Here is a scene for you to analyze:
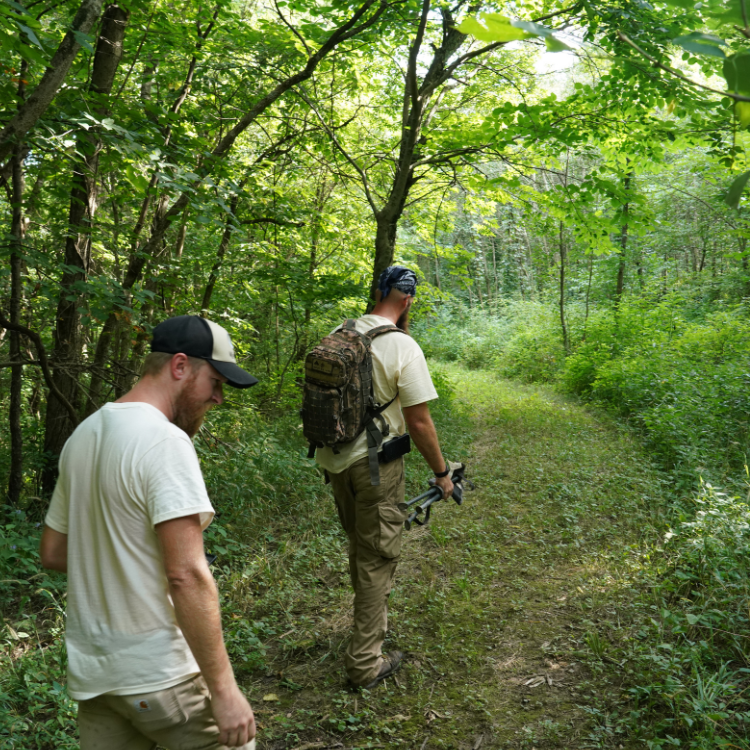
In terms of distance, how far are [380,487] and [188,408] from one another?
6.03 ft

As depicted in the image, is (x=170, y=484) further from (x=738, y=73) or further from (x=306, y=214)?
(x=306, y=214)

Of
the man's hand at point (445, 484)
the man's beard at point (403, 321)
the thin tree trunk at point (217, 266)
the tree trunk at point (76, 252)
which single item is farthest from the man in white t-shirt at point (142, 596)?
the thin tree trunk at point (217, 266)

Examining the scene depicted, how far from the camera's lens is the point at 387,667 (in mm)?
3602

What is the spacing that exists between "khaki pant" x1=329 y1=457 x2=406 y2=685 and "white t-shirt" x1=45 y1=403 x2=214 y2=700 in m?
1.86

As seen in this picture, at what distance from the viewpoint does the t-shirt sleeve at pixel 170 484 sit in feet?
5.23

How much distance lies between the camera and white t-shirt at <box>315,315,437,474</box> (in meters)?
3.45

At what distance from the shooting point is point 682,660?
318 cm

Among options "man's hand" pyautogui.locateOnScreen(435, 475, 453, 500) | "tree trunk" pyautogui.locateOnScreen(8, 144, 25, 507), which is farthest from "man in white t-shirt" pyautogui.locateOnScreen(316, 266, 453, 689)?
"tree trunk" pyautogui.locateOnScreen(8, 144, 25, 507)

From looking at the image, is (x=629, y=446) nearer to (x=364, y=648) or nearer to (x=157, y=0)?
(x=364, y=648)

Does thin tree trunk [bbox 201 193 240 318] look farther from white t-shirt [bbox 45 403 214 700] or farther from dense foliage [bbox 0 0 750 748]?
white t-shirt [bbox 45 403 214 700]

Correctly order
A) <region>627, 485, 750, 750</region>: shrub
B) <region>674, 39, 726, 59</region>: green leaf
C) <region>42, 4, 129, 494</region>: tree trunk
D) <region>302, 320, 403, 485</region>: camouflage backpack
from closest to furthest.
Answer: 1. <region>674, 39, 726, 59</region>: green leaf
2. <region>627, 485, 750, 750</region>: shrub
3. <region>302, 320, 403, 485</region>: camouflage backpack
4. <region>42, 4, 129, 494</region>: tree trunk

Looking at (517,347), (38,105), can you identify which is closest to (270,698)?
(38,105)

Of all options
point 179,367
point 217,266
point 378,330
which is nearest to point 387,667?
point 378,330

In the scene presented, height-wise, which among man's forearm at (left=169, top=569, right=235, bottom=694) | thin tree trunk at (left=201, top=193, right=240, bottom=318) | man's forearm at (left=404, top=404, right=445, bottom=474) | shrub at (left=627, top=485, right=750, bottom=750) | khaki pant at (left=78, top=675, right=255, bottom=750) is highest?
thin tree trunk at (left=201, top=193, right=240, bottom=318)
